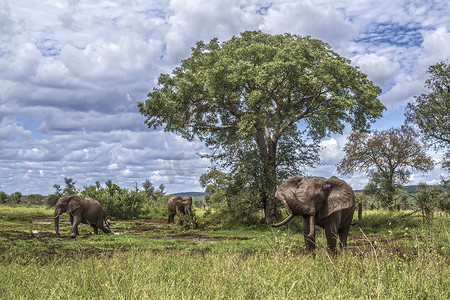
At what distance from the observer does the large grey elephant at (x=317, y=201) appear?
10516mm

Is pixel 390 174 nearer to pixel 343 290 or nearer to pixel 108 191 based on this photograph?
pixel 108 191

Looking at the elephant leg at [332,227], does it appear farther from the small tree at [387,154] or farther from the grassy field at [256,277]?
the small tree at [387,154]

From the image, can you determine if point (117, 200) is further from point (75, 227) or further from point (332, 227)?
point (332, 227)

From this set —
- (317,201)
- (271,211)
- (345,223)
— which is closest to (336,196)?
(317,201)

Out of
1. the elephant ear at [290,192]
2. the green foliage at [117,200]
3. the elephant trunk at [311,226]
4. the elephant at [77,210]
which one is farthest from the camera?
the green foliage at [117,200]

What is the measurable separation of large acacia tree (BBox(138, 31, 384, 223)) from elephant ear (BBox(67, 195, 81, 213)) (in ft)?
30.4

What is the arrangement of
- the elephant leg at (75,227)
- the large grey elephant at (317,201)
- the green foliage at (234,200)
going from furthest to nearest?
1. the green foliage at (234,200)
2. the elephant leg at (75,227)
3. the large grey elephant at (317,201)

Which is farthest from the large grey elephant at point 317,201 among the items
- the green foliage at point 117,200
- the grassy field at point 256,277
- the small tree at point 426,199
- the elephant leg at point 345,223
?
the green foliage at point 117,200

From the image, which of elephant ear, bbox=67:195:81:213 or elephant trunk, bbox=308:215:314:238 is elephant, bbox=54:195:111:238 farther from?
elephant trunk, bbox=308:215:314:238

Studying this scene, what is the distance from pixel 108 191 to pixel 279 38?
1975 cm

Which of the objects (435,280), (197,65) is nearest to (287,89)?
(197,65)

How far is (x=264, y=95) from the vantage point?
23.5m

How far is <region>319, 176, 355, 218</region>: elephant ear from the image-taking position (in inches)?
421

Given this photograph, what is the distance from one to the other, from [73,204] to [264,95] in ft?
39.7
